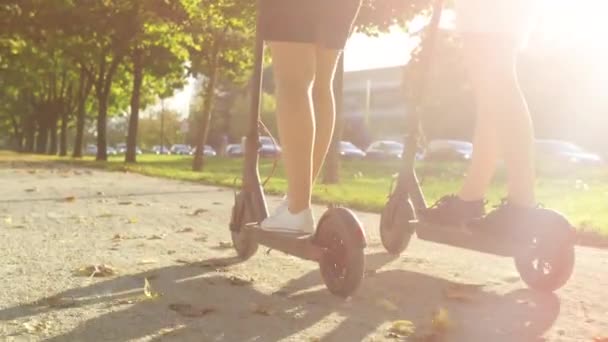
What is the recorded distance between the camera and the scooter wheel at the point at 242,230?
4.00 metres

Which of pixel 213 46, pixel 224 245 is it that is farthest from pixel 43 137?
pixel 224 245

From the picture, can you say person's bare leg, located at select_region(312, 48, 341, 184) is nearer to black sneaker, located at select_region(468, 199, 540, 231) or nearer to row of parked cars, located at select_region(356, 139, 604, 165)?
black sneaker, located at select_region(468, 199, 540, 231)

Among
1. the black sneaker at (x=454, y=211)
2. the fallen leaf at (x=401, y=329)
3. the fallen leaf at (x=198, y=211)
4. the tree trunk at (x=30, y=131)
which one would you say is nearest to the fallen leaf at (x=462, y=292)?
the black sneaker at (x=454, y=211)

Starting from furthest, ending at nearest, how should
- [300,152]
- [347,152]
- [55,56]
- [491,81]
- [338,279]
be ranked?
1. [347,152]
2. [55,56]
3. [491,81]
4. [300,152]
5. [338,279]

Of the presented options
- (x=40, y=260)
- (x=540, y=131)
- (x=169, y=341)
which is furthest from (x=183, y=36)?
(x=540, y=131)

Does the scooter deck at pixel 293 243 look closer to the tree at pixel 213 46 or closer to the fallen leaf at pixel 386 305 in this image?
the fallen leaf at pixel 386 305

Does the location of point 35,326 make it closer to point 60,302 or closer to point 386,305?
point 60,302

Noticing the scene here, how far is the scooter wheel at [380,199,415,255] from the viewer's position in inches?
168

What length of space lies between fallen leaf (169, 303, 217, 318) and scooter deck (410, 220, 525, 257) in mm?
1226

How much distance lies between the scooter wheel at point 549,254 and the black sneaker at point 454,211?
38 cm

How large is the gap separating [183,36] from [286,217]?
19092 mm

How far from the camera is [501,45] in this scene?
3.82 m

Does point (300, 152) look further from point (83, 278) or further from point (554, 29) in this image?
point (554, 29)

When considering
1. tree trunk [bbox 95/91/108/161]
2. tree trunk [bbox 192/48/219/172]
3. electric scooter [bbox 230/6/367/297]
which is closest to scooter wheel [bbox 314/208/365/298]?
electric scooter [bbox 230/6/367/297]
